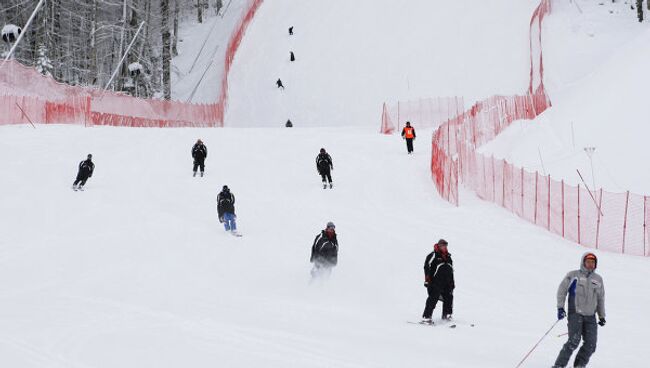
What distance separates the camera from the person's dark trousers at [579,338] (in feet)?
27.7

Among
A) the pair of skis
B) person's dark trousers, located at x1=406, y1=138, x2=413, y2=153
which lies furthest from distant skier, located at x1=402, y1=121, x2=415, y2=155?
the pair of skis

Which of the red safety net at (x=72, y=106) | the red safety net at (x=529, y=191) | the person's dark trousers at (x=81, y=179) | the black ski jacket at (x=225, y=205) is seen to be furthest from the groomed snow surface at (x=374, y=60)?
the black ski jacket at (x=225, y=205)

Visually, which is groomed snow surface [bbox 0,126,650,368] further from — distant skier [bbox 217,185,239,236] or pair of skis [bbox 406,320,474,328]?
distant skier [bbox 217,185,239,236]

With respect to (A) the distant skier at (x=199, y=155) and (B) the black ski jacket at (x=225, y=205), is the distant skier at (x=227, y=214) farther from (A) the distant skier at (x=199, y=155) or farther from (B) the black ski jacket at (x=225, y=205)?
(A) the distant skier at (x=199, y=155)

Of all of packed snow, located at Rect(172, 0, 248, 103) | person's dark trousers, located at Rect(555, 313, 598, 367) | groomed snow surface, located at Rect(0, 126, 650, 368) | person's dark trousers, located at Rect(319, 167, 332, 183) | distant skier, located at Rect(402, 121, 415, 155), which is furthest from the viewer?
packed snow, located at Rect(172, 0, 248, 103)

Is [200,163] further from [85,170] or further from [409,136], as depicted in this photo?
[409,136]

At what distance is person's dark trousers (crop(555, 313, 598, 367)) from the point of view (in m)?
8.43

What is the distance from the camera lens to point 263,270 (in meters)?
15.2

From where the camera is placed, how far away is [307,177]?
25797 millimetres

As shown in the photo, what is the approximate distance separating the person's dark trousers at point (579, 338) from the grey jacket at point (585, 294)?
0.09 m

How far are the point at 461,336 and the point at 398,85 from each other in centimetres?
3490

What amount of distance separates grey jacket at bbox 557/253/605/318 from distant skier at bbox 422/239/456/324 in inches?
99.5

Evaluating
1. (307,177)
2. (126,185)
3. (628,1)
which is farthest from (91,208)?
(628,1)

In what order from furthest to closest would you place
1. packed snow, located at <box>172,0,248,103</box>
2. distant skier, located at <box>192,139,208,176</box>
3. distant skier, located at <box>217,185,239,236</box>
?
packed snow, located at <box>172,0,248,103</box>
distant skier, located at <box>192,139,208,176</box>
distant skier, located at <box>217,185,239,236</box>
